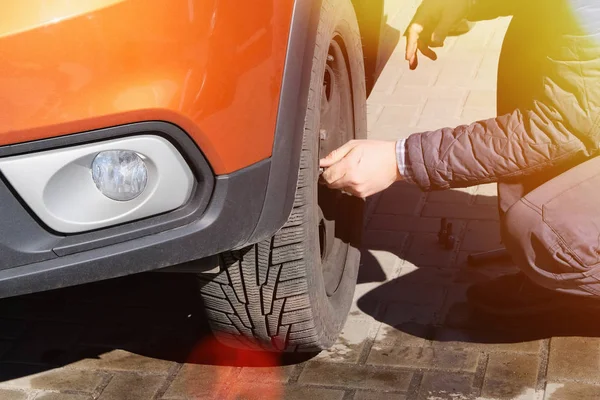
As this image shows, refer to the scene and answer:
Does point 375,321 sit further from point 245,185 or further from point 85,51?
point 85,51

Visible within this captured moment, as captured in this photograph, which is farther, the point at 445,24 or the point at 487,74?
the point at 487,74

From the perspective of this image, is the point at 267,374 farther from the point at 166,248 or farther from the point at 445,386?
the point at 166,248

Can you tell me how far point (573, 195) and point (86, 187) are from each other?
1.24 m

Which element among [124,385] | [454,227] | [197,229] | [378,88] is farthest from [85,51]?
[378,88]

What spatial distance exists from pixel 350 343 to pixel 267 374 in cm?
29

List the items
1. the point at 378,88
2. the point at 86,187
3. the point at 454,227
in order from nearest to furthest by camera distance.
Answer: the point at 86,187 → the point at 454,227 → the point at 378,88

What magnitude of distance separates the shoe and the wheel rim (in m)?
0.44

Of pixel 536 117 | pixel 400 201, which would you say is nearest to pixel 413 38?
pixel 536 117

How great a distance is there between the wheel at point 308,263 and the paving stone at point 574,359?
2.00 feet

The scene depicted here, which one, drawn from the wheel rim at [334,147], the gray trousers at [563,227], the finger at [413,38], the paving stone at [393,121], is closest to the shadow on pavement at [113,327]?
the wheel rim at [334,147]

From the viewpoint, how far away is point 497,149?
8.36 feet

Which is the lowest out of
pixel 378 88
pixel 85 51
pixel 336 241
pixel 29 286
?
pixel 378 88

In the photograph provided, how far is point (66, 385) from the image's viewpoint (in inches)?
110

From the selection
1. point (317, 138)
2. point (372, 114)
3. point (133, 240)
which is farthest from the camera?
point (372, 114)
